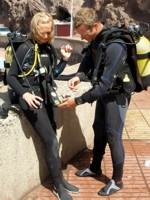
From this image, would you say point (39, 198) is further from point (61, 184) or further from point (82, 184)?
point (82, 184)

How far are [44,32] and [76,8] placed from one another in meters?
41.6

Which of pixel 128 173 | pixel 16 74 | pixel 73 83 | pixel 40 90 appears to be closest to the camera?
pixel 16 74

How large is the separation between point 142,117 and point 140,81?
3.39m

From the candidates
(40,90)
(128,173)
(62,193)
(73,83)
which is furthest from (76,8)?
(62,193)

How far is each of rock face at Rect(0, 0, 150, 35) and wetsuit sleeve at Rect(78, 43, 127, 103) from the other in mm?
27071

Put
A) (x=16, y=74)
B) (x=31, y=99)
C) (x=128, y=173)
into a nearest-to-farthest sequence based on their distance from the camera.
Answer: (x=31, y=99) < (x=16, y=74) < (x=128, y=173)

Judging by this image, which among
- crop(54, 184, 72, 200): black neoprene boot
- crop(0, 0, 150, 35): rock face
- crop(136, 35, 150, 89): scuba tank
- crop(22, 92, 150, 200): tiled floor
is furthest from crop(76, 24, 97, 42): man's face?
crop(0, 0, 150, 35): rock face

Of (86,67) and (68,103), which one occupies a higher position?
(86,67)

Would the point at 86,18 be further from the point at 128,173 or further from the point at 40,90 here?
the point at 128,173

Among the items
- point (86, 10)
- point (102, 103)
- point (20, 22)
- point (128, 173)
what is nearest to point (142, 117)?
point (128, 173)

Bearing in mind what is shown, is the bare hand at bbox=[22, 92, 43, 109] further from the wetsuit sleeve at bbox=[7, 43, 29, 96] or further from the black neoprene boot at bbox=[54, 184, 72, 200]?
the black neoprene boot at bbox=[54, 184, 72, 200]

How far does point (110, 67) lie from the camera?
156 inches

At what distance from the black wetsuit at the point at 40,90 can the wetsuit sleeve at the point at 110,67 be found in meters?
0.48

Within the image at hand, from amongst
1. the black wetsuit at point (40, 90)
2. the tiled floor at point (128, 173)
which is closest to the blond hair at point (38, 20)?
the black wetsuit at point (40, 90)
